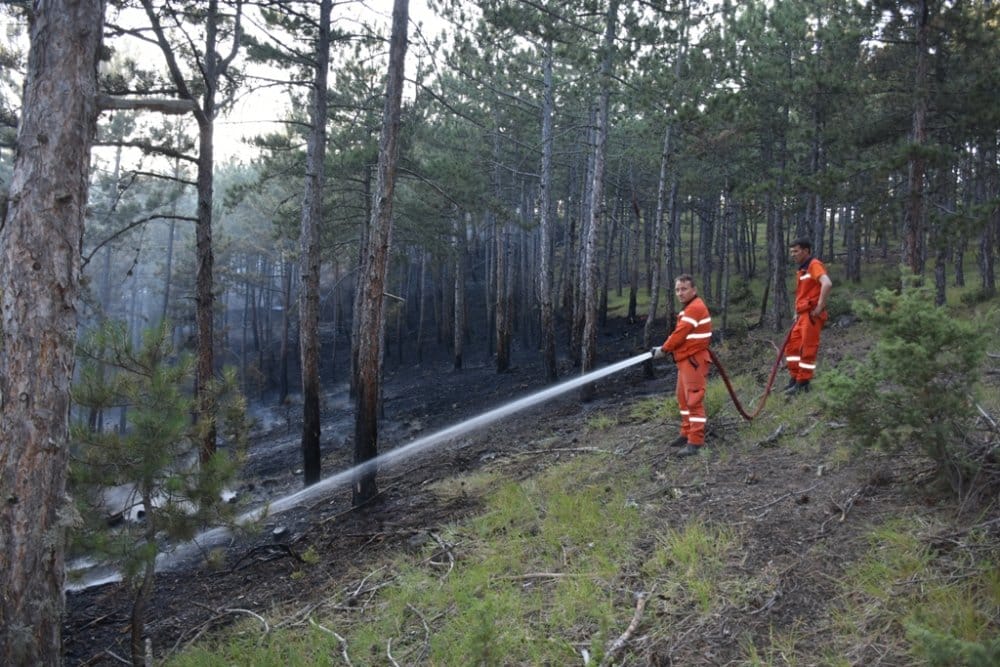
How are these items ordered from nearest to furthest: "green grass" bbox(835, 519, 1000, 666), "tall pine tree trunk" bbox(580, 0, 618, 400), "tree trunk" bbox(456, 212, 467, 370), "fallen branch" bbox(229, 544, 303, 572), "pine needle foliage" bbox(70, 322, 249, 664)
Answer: "green grass" bbox(835, 519, 1000, 666) < "pine needle foliage" bbox(70, 322, 249, 664) < "fallen branch" bbox(229, 544, 303, 572) < "tall pine tree trunk" bbox(580, 0, 618, 400) < "tree trunk" bbox(456, 212, 467, 370)

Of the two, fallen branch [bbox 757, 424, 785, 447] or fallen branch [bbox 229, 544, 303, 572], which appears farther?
fallen branch [bbox 229, 544, 303, 572]

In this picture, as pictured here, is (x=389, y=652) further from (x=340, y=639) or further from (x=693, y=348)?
(x=693, y=348)

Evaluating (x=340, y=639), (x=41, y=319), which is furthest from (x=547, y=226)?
(x=41, y=319)

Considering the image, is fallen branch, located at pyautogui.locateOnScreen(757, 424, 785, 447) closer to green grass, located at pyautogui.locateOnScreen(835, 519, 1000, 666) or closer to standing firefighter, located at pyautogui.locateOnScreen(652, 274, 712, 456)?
standing firefighter, located at pyautogui.locateOnScreen(652, 274, 712, 456)

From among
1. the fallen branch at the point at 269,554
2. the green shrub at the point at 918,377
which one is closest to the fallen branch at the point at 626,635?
the green shrub at the point at 918,377

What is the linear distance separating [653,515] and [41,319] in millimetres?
4835

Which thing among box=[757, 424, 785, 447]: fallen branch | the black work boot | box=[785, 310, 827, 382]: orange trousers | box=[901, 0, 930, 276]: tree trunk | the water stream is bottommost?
the water stream

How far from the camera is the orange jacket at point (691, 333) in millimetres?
6777

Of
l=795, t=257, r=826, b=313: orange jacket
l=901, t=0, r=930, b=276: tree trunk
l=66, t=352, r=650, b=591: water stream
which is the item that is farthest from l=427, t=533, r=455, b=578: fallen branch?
l=901, t=0, r=930, b=276: tree trunk

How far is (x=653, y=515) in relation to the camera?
5695 millimetres

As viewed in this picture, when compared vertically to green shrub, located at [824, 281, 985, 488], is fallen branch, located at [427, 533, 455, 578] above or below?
below

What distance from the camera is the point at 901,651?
3293mm

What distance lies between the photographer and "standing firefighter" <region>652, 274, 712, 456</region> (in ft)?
22.2

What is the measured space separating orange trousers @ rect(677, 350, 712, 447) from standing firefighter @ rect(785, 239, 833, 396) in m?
1.75
